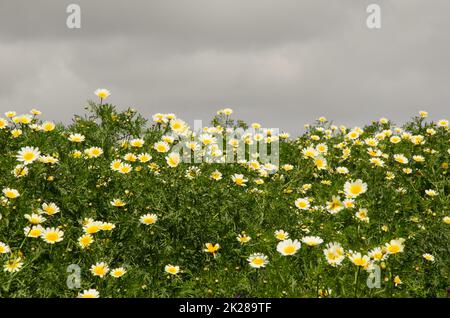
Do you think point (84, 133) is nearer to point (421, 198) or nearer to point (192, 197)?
point (192, 197)

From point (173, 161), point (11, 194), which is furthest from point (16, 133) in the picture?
point (173, 161)

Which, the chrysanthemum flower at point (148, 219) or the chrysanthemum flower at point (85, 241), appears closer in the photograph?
the chrysanthemum flower at point (85, 241)

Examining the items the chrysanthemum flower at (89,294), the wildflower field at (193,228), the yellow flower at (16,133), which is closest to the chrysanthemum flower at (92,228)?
the wildflower field at (193,228)

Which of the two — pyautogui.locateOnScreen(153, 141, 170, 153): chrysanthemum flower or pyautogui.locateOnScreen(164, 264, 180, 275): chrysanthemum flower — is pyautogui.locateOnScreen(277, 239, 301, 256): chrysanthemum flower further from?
pyautogui.locateOnScreen(153, 141, 170, 153): chrysanthemum flower

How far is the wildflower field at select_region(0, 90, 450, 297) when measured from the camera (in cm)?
388

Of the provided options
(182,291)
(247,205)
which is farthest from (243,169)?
(182,291)

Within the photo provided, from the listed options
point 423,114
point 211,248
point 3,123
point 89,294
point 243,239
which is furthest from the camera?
point 423,114

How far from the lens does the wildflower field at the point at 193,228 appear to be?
3.88 metres

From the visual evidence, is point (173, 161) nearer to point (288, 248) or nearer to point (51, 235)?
point (51, 235)

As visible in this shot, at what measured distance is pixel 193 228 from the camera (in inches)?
185

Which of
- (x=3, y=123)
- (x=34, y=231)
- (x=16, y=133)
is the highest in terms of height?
(x=3, y=123)

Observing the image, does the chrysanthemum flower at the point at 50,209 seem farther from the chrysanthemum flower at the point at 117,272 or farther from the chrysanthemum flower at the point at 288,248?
the chrysanthemum flower at the point at 288,248

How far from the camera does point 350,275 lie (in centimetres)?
400
